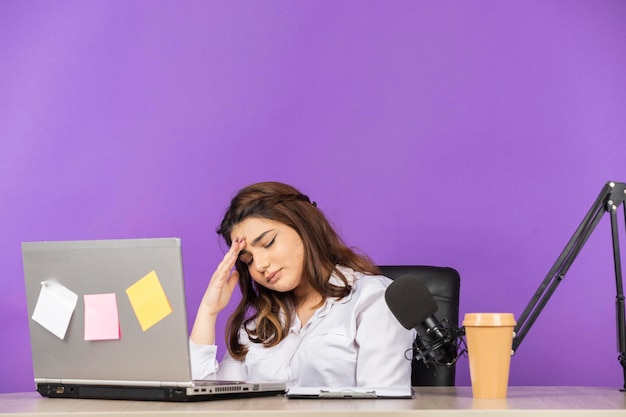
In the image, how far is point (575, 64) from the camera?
3.42m

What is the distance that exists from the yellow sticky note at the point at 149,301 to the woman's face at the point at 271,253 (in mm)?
734

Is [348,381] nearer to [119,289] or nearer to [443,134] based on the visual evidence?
[119,289]

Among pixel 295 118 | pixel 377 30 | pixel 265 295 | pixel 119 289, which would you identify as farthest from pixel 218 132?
pixel 119 289

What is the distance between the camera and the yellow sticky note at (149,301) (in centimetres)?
188

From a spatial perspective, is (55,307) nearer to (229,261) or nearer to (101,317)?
(101,317)

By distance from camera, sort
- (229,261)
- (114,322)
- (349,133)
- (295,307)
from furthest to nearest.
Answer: (349,133) → (295,307) → (229,261) → (114,322)

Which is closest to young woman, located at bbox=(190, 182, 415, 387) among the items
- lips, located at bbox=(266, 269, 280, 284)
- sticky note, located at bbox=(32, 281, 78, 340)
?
lips, located at bbox=(266, 269, 280, 284)

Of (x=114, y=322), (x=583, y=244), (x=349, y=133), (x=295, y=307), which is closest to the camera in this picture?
(x=114, y=322)

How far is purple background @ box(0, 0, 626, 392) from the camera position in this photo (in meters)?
3.39

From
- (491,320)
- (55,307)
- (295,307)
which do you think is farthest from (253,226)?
(491,320)

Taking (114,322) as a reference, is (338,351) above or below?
below

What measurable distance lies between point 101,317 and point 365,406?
23.0 inches

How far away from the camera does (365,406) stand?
5.92 ft

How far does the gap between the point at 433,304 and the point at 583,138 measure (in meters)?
1.65
